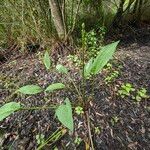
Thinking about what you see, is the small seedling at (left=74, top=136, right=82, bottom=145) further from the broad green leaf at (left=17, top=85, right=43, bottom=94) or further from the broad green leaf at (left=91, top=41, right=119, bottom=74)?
the broad green leaf at (left=91, top=41, right=119, bottom=74)

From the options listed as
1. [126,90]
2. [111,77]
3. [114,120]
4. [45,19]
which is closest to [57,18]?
[45,19]

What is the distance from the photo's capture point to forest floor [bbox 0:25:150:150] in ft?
8.85

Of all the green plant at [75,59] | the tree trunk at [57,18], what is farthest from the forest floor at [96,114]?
the tree trunk at [57,18]

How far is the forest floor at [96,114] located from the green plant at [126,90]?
0.10 ft

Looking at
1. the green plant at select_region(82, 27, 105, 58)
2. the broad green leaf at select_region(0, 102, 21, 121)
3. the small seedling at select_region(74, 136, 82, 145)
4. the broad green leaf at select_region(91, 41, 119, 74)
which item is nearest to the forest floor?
the small seedling at select_region(74, 136, 82, 145)

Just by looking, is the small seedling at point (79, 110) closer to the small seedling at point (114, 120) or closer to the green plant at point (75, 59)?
the small seedling at point (114, 120)

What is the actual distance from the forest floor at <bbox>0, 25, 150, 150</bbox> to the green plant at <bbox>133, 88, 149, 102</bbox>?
1.1 inches

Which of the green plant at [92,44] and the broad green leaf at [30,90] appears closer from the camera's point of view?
the broad green leaf at [30,90]

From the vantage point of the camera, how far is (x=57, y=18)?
3684 millimetres

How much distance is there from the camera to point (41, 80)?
3322mm

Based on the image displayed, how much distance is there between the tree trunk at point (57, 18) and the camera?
3611mm

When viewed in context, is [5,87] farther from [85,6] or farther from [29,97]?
[85,6]

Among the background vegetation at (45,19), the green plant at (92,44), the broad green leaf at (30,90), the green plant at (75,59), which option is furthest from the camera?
the background vegetation at (45,19)

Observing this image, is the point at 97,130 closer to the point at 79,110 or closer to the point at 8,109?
the point at 79,110
